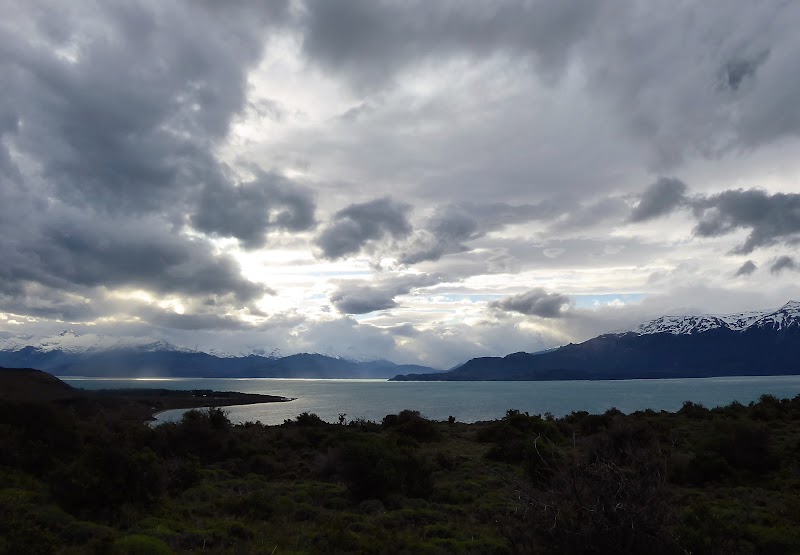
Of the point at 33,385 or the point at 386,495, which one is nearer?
the point at 386,495

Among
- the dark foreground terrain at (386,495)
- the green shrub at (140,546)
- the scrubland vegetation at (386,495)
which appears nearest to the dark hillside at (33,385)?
the dark foreground terrain at (386,495)

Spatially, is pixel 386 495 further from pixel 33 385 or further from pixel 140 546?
pixel 33 385

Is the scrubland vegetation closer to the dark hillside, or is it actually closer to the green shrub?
the green shrub

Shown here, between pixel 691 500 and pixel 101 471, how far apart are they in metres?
18.5

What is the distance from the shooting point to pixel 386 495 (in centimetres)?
1742

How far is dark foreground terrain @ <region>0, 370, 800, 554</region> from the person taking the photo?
8.64 meters

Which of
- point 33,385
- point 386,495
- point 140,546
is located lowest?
point 386,495

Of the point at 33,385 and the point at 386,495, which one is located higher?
the point at 33,385

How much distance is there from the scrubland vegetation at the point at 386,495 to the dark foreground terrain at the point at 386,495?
48 mm

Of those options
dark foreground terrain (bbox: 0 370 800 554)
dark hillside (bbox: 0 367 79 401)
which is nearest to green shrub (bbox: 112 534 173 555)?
dark foreground terrain (bbox: 0 370 800 554)

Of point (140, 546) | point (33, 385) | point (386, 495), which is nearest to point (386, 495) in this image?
point (386, 495)

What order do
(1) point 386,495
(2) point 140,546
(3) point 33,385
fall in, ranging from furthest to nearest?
(3) point 33,385
(1) point 386,495
(2) point 140,546

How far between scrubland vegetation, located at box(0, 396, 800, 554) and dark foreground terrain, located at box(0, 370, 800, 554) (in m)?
0.05

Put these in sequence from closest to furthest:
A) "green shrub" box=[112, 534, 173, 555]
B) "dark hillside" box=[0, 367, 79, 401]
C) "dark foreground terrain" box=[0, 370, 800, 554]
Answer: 1. "dark foreground terrain" box=[0, 370, 800, 554]
2. "green shrub" box=[112, 534, 173, 555]
3. "dark hillside" box=[0, 367, 79, 401]
